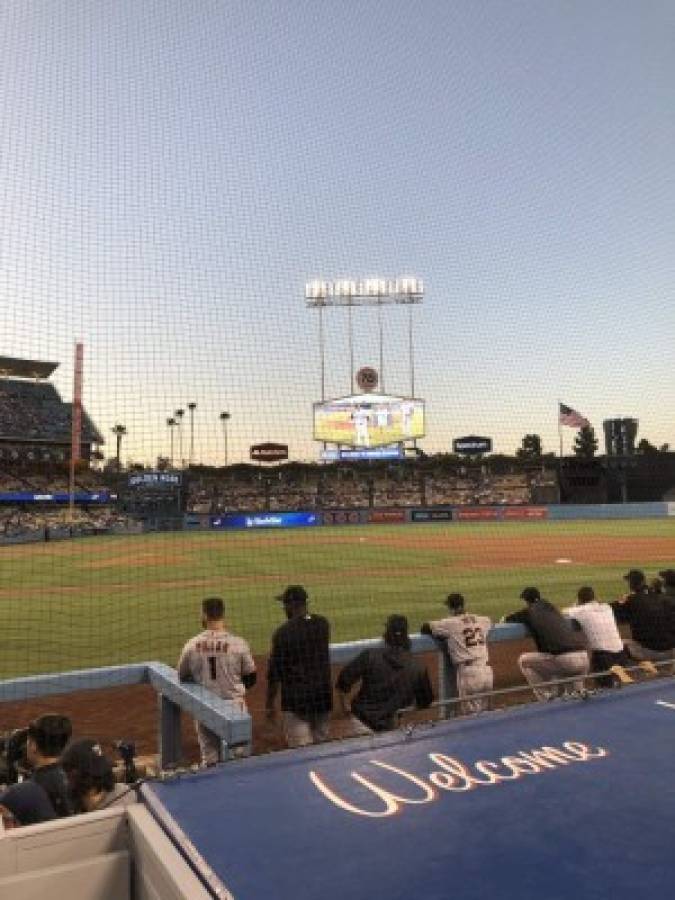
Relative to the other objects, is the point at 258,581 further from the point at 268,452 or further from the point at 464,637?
the point at 268,452

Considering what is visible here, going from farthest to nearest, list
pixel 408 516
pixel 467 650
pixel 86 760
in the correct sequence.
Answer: pixel 408 516, pixel 467 650, pixel 86 760

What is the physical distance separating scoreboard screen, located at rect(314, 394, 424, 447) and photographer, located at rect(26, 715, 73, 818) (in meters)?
52.0

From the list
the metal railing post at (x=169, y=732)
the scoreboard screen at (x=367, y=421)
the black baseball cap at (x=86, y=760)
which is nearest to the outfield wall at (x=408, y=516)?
the scoreboard screen at (x=367, y=421)

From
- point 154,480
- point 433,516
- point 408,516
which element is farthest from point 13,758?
point 433,516

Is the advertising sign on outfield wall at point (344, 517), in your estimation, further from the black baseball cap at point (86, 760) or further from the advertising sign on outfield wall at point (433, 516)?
the black baseball cap at point (86, 760)

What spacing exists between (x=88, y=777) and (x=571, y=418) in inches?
1493

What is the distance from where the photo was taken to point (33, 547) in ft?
123

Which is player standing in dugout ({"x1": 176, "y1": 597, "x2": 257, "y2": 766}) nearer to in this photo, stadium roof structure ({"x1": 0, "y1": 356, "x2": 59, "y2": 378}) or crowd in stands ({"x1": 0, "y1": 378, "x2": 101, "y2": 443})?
crowd in stands ({"x1": 0, "y1": 378, "x2": 101, "y2": 443})

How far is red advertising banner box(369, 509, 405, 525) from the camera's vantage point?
Answer: 56.2 meters

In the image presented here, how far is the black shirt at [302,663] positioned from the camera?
5.59 m

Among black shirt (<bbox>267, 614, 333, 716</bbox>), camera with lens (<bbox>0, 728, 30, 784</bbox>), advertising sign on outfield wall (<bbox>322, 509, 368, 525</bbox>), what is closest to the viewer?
camera with lens (<bbox>0, 728, 30, 784</bbox>)

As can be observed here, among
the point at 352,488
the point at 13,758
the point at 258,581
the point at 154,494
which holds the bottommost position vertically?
the point at 258,581

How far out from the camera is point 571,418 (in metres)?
38.6

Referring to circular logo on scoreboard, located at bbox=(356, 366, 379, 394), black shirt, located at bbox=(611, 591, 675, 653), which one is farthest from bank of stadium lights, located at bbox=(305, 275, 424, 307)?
black shirt, located at bbox=(611, 591, 675, 653)
